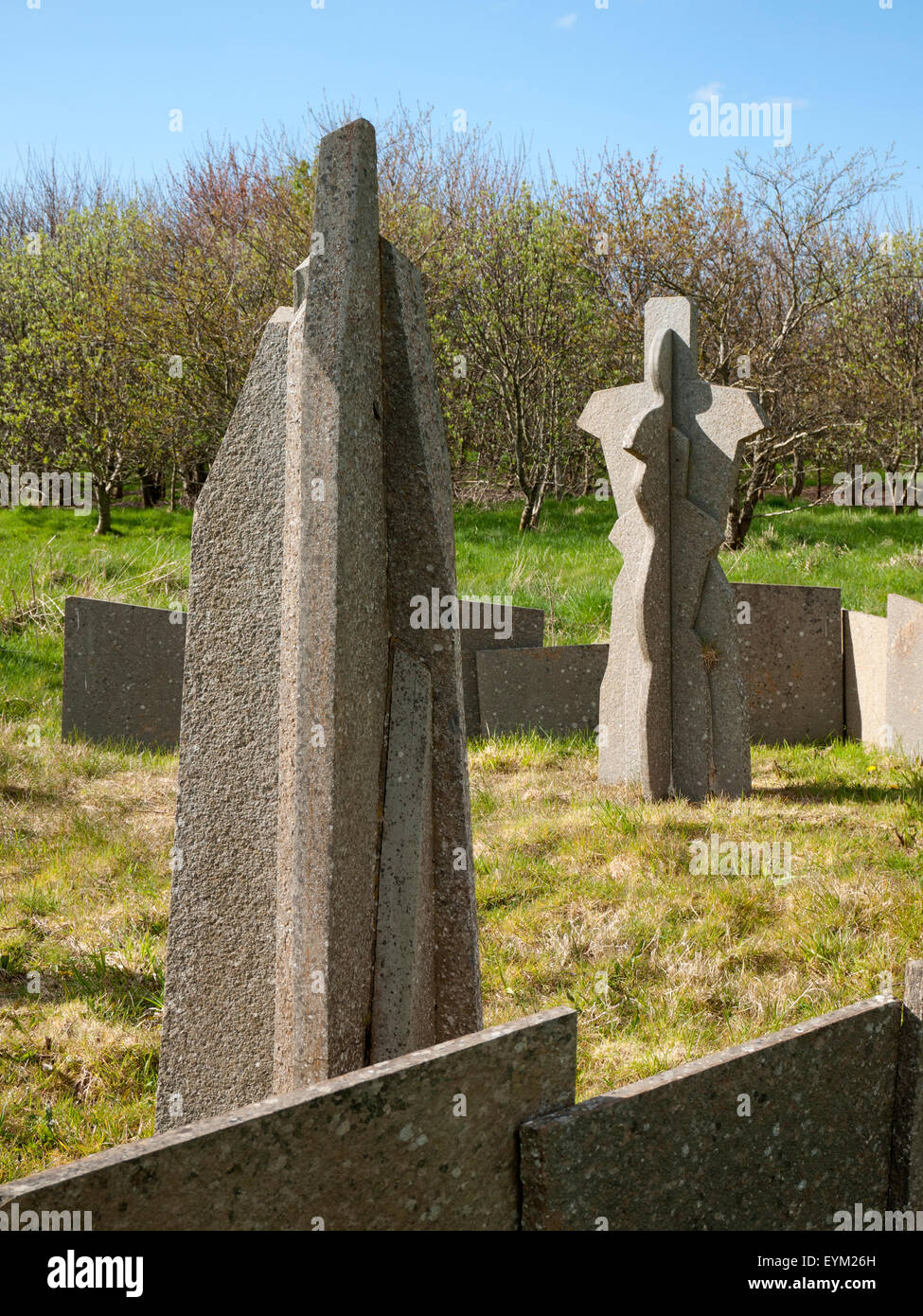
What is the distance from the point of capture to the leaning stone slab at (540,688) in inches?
337

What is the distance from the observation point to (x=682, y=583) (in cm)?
702

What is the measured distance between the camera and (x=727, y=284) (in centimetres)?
1528

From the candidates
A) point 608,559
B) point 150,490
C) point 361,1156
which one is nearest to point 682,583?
point 361,1156

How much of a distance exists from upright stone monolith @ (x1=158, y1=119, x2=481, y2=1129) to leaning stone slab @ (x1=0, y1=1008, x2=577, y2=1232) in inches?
22.4

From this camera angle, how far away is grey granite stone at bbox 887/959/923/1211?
2.44 m

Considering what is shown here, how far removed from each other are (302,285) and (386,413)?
394 mm

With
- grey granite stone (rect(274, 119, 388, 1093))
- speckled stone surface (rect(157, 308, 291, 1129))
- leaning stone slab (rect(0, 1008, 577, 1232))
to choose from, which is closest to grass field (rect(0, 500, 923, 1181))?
speckled stone surface (rect(157, 308, 291, 1129))

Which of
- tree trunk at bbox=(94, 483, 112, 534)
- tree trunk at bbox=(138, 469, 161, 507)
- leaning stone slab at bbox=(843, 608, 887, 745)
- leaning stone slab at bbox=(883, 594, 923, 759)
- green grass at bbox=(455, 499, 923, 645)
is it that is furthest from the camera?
tree trunk at bbox=(138, 469, 161, 507)

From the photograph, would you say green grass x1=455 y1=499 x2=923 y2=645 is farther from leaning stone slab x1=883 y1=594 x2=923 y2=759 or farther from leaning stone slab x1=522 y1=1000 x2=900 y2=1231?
leaning stone slab x1=522 y1=1000 x2=900 y2=1231

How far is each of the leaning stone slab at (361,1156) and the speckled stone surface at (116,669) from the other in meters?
6.55

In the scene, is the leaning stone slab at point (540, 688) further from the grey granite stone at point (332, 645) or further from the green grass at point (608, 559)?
the grey granite stone at point (332, 645)

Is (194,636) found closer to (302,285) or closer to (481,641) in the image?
(302,285)

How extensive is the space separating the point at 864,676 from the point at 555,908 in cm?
435

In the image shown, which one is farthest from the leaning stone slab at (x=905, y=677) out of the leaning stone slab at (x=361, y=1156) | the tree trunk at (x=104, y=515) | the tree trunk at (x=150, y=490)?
the tree trunk at (x=150, y=490)
